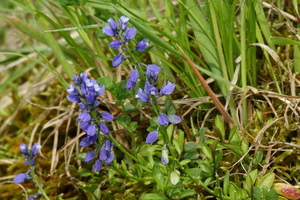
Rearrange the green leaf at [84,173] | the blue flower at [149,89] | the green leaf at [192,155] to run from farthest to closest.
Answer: the green leaf at [84,173] → the green leaf at [192,155] → the blue flower at [149,89]

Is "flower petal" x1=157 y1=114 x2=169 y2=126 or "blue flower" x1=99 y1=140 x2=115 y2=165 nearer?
"flower petal" x1=157 y1=114 x2=169 y2=126

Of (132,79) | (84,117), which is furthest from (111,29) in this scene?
(84,117)

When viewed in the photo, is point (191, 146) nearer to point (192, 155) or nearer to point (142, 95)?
point (192, 155)

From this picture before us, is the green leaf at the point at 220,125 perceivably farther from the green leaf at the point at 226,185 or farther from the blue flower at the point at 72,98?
the blue flower at the point at 72,98

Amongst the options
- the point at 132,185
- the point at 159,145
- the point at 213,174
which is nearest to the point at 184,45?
the point at 159,145

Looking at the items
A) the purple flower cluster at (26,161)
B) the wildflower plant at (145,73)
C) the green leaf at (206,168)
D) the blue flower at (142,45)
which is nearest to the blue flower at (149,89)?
the wildflower plant at (145,73)

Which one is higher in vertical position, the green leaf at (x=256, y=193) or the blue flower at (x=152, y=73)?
the blue flower at (x=152, y=73)

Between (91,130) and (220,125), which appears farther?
(220,125)

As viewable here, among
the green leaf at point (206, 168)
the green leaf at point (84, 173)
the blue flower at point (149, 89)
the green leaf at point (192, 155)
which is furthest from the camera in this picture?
the green leaf at point (84, 173)

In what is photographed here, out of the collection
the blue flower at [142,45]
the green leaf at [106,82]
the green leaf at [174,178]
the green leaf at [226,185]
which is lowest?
the green leaf at [226,185]

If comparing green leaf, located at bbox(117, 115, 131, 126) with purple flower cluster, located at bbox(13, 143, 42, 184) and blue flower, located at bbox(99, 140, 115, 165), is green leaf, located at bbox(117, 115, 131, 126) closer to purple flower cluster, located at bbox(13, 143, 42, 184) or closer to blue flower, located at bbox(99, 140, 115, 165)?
blue flower, located at bbox(99, 140, 115, 165)

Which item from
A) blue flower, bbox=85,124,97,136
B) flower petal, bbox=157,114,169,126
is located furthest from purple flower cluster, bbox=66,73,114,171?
flower petal, bbox=157,114,169,126
